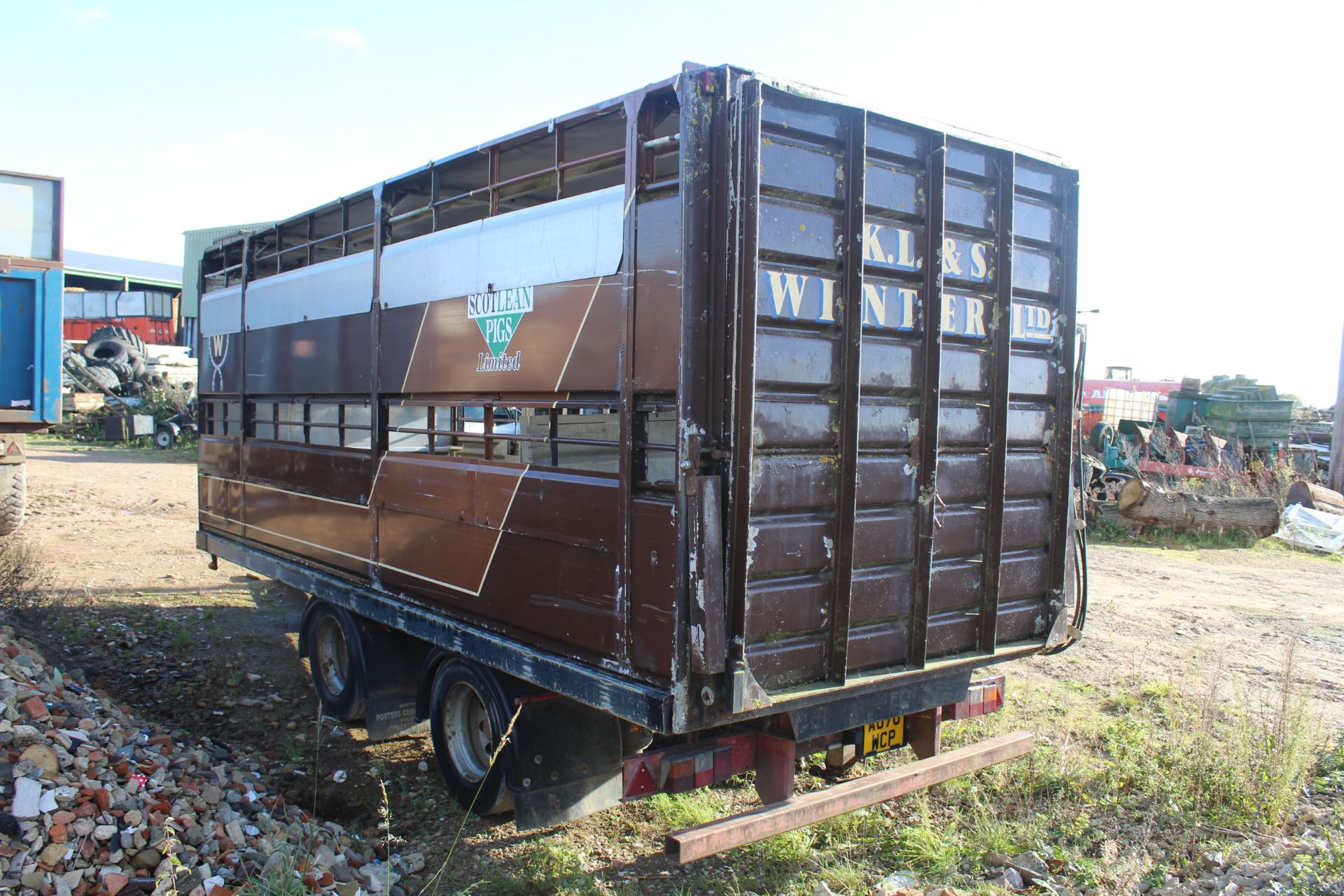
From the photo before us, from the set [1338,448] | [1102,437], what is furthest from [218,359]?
[1338,448]

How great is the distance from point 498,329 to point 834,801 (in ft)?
8.41

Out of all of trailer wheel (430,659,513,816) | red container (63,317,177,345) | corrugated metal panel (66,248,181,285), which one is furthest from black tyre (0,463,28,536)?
corrugated metal panel (66,248,181,285)

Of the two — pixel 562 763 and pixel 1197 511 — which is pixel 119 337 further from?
pixel 1197 511

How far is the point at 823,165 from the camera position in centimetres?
348

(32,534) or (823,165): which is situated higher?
(823,165)

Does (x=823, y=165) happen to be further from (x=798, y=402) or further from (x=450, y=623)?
(x=450, y=623)

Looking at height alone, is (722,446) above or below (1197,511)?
above

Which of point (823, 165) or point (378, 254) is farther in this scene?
point (378, 254)

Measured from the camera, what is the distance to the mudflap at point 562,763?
4000 millimetres

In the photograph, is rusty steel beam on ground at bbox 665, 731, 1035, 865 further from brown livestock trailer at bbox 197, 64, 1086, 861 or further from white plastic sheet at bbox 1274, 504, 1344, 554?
white plastic sheet at bbox 1274, 504, 1344, 554

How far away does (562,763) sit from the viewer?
411cm

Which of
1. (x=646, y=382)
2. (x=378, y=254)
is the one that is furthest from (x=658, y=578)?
(x=378, y=254)

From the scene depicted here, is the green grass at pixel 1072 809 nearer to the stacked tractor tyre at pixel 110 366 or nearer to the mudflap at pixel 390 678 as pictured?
the mudflap at pixel 390 678

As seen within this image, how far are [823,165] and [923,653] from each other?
2.04 metres
